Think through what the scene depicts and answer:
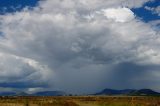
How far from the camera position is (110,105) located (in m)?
92.3

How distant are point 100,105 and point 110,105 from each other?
9.59 ft

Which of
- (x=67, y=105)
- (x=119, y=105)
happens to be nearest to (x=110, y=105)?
(x=119, y=105)

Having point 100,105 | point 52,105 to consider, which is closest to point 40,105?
point 52,105

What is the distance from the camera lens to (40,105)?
8262 cm

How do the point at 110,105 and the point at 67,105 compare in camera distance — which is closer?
the point at 67,105

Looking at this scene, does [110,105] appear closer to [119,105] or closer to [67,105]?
[119,105]

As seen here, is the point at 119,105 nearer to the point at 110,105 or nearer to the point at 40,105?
the point at 110,105

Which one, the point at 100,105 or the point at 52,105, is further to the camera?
the point at 100,105

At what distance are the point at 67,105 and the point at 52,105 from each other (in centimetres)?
403

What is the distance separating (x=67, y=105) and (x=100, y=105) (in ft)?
44.0

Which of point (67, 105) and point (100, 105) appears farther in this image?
point (100, 105)

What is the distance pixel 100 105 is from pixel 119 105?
5.48 meters

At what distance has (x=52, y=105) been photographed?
8469 centimetres

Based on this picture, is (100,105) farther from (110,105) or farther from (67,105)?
(67,105)
